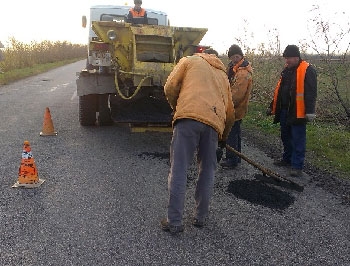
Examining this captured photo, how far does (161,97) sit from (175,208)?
3212 mm

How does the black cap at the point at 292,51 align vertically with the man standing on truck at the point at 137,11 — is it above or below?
below

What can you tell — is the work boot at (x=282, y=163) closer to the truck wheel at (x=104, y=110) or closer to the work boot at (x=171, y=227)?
the work boot at (x=171, y=227)

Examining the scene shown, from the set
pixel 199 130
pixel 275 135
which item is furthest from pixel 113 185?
pixel 275 135

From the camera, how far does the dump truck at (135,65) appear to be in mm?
6223

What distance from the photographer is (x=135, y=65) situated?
6.24 m

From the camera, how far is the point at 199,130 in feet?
11.5

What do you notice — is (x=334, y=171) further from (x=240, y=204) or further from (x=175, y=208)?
(x=175, y=208)

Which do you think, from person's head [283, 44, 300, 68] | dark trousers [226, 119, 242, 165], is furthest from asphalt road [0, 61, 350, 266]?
person's head [283, 44, 300, 68]

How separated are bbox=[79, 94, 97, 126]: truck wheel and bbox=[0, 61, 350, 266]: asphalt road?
1.43 m

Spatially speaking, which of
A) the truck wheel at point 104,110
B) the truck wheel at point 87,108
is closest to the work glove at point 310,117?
the truck wheel at point 104,110

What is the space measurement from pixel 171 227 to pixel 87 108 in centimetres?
449

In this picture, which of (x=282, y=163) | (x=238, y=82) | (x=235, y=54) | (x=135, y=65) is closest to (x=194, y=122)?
(x=238, y=82)

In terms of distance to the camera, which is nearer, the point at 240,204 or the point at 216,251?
the point at 216,251

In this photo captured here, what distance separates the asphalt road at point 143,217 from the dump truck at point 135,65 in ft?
2.48
